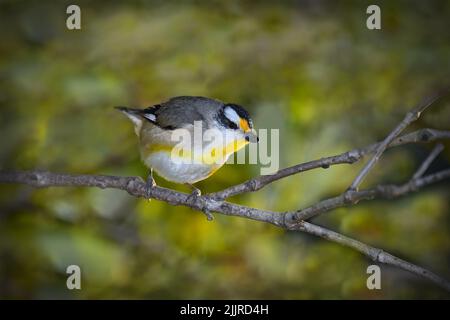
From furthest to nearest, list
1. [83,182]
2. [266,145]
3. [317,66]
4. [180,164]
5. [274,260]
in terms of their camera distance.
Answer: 1. [317,66]
2. [274,260]
3. [266,145]
4. [180,164]
5. [83,182]

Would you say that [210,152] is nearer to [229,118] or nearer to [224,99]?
[229,118]

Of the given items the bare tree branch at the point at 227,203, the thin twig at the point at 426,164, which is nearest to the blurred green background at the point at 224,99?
the bare tree branch at the point at 227,203

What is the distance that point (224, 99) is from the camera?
1398 millimetres

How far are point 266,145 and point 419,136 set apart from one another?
0.51 meters

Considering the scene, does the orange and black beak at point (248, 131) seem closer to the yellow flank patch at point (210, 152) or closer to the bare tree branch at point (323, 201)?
the yellow flank patch at point (210, 152)

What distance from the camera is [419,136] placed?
69cm

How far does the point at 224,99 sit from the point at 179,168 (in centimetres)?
40

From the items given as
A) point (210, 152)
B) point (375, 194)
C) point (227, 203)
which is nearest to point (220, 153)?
point (210, 152)

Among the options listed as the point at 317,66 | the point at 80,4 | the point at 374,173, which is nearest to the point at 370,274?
the point at 374,173

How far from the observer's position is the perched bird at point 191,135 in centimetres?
105

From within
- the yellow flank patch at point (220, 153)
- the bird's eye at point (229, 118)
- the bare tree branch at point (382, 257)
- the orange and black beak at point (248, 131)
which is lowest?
the bare tree branch at point (382, 257)

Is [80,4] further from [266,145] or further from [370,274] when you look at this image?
[370,274]

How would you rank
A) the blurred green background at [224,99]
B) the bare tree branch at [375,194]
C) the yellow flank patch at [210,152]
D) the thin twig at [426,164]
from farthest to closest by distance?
the blurred green background at [224,99], the yellow flank patch at [210,152], the thin twig at [426,164], the bare tree branch at [375,194]

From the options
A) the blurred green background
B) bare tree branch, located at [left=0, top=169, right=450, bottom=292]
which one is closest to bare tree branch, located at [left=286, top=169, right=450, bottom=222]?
bare tree branch, located at [left=0, top=169, right=450, bottom=292]
